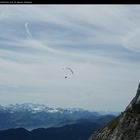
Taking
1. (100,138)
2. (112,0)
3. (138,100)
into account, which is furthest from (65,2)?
(100,138)

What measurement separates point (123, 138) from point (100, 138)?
31.8 metres

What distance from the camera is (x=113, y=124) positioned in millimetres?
189375

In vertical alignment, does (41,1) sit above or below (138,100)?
below

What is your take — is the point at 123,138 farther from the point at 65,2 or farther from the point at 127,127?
the point at 65,2

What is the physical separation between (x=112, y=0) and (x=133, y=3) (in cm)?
185

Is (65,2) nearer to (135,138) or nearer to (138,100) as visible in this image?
(135,138)

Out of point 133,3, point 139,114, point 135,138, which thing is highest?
point 139,114

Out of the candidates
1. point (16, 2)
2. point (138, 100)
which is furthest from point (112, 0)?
point (138, 100)

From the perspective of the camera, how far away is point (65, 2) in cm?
2956

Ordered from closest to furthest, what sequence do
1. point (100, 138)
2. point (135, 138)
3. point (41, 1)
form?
point (41, 1), point (135, 138), point (100, 138)

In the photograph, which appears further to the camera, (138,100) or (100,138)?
(100,138)

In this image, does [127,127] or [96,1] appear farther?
[127,127]

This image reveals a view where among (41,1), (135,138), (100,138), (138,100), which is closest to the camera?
(41,1)

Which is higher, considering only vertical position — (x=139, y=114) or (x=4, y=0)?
(x=139, y=114)
